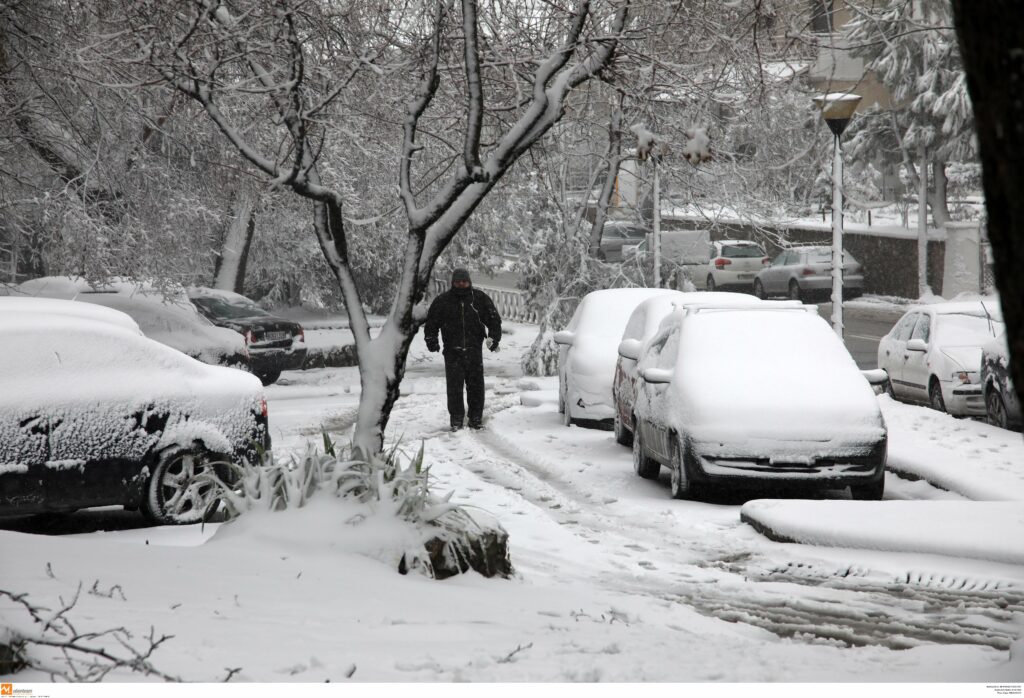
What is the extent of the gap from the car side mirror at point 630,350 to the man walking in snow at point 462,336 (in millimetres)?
2694

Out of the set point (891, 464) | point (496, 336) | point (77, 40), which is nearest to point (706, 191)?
point (496, 336)

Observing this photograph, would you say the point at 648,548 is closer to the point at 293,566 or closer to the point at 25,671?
the point at 293,566

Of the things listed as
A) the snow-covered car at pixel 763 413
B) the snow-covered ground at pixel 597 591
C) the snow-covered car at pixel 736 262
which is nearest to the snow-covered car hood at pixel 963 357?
the snow-covered ground at pixel 597 591

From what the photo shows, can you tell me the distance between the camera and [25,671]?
4.41m

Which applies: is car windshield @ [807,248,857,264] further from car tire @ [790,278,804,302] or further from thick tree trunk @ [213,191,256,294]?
thick tree trunk @ [213,191,256,294]

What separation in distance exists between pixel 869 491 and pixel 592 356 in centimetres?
535

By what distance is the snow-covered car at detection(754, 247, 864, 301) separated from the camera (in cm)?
3844

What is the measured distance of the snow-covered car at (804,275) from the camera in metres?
38.4

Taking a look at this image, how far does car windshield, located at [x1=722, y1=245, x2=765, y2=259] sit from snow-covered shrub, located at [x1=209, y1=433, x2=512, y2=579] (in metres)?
34.8

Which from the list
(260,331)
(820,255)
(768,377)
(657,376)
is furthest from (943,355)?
(820,255)

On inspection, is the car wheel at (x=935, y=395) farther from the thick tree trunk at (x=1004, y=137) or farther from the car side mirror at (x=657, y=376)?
the thick tree trunk at (x=1004, y=137)

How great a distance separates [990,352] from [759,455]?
231 inches

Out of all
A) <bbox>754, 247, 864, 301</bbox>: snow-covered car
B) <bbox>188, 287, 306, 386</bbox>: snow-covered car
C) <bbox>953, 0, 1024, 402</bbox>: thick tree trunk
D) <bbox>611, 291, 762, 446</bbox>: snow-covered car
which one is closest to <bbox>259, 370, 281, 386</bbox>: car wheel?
<bbox>188, 287, 306, 386</bbox>: snow-covered car

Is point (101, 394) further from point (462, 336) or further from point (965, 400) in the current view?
point (965, 400)
